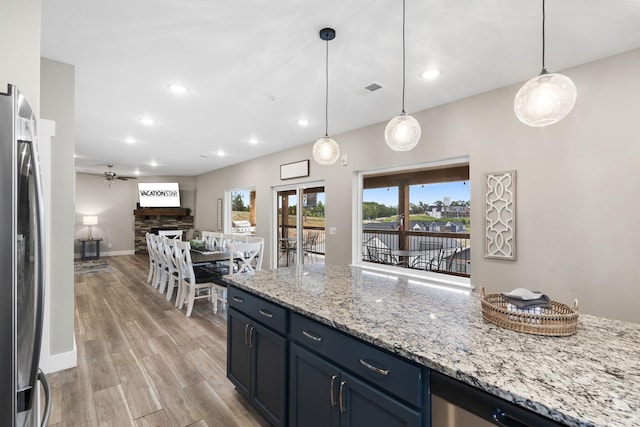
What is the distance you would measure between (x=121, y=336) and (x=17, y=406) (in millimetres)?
2908

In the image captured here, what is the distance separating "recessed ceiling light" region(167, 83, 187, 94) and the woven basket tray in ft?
10.3

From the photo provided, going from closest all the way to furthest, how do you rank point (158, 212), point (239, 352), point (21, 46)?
point (21, 46), point (239, 352), point (158, 212)

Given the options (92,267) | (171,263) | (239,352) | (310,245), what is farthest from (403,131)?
(92,267)

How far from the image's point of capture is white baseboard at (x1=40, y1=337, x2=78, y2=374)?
8.48 feet

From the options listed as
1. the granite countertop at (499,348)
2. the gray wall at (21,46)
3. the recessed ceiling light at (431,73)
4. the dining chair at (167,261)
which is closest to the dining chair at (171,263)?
the dining chair at (167,261)

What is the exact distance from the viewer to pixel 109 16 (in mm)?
1895

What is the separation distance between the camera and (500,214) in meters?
2.95

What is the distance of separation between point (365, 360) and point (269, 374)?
0.84m

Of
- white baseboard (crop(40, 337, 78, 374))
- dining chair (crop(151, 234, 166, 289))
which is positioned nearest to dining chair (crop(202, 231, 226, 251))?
dining chair (crop(151, 234, 166, 289))

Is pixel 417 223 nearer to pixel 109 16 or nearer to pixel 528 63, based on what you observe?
pixel 528 63

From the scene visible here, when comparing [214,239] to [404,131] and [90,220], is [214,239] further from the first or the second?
[404,131]

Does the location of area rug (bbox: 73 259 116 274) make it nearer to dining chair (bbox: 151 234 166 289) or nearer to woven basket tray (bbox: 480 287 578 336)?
dining chair (bbox: 151 234 166 289)

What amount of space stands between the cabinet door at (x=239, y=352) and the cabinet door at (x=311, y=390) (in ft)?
1.65

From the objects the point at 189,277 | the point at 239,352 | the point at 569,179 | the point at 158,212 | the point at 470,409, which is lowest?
the point at 239,352
